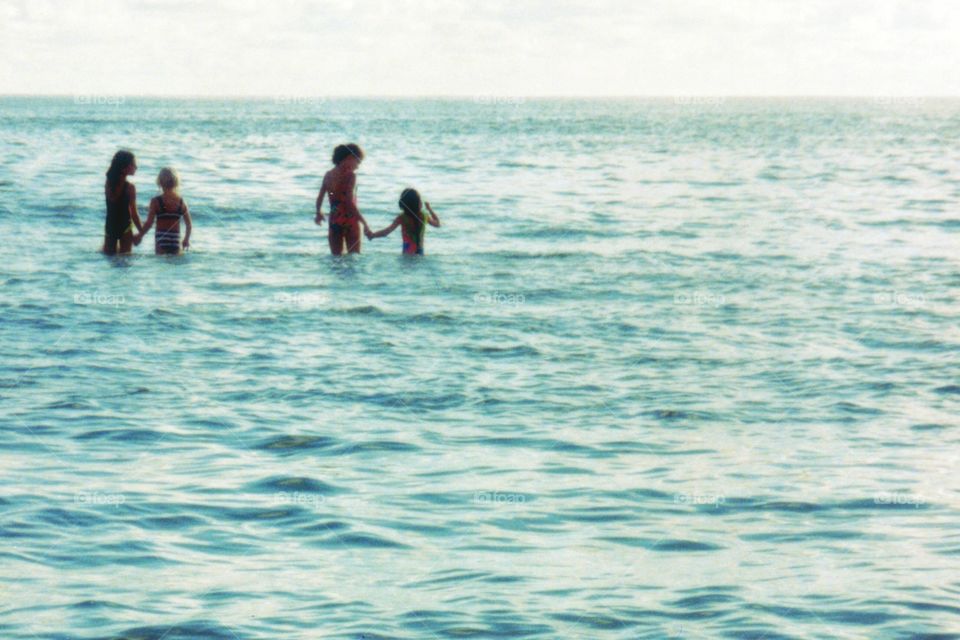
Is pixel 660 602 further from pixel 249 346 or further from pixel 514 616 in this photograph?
pixel 249 346

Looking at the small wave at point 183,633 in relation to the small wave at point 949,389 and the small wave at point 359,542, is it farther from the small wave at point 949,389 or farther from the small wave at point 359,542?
the small wave at point 949,389

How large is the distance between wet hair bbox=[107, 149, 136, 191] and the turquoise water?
131 cm

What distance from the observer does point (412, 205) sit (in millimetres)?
20031

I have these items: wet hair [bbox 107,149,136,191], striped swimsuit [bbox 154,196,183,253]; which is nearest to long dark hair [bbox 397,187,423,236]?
striped swimsuit [bbox 154,196,183,253]

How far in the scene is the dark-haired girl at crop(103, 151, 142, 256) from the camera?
19281 mm

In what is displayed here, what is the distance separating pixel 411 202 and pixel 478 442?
33.4ft

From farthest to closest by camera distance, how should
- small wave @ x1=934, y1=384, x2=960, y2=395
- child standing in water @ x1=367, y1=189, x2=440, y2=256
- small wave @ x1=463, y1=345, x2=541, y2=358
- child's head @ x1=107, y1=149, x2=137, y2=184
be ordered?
child standing in water @ x1=367, y1=189, x2=440, y2=256
child's head @ x1=107, y1=149, x2=137, y2=184
small wave @ x1=463, y1=345, x2=541, y2=358
small wave @ x1=934, y1=384, x2=960, y2=395

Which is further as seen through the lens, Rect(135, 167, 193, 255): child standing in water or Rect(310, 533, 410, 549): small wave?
Rect(135, 167, 193, 255): child standing in water

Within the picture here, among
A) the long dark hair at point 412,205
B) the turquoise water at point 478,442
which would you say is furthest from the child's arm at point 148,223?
the long dark hair at point 412,205

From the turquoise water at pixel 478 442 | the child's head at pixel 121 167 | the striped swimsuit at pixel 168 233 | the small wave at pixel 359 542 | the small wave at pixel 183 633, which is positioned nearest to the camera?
the small wave at pixel 183 633

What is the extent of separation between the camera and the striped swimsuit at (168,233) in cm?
1991

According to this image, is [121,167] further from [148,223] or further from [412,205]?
[412,205]

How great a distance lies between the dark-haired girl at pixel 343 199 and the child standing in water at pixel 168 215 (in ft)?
6.62

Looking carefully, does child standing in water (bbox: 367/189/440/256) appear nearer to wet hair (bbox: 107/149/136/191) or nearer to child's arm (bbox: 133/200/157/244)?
child's arm (bbox: 133/200/157/244)
